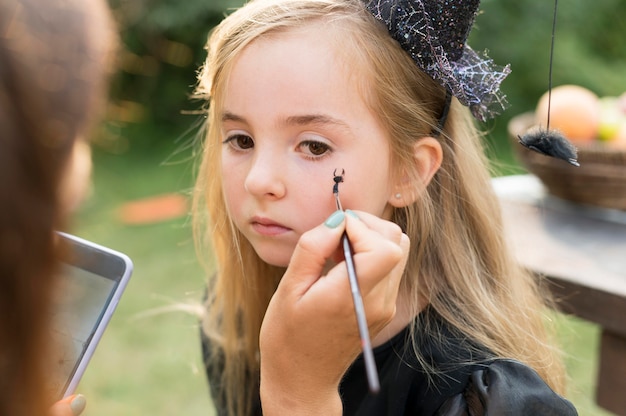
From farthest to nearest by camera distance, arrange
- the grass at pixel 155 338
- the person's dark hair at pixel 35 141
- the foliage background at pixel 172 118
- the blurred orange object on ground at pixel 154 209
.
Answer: the blurred orange object on ground at pixel 154 209 → the foliage background at pixel 172 118 → the grass at pixel 155 338 → the person's dark hair at pixel 35 141

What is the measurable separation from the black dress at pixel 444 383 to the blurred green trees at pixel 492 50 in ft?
11.1

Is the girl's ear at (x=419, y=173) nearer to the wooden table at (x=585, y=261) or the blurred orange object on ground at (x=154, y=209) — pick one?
the wooden table at (x=585, y=261)

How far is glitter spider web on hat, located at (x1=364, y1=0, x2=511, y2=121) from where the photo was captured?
121 cm

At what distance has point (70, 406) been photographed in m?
1.05

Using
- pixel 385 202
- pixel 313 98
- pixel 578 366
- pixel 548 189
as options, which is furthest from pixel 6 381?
pixel 578 366

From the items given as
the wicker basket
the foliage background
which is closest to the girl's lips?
the wicker basket

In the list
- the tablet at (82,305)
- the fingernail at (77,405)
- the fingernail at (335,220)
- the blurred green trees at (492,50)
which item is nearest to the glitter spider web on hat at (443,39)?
the fingernail at (335,220)

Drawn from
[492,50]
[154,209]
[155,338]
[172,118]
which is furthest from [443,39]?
[172,118]

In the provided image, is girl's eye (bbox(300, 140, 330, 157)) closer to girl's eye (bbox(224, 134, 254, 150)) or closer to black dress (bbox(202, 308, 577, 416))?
girl's eye (bbox(224, 134, 254, 150))

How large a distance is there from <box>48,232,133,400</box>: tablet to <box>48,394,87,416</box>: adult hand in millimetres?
28

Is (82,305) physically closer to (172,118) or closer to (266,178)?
(266,178)

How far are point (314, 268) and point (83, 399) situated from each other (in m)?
0.40

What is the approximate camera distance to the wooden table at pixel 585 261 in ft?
4.88

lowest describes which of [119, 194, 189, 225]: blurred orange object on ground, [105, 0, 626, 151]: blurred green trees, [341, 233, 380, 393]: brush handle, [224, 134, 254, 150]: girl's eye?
[119, 194, 189, 225]: blurred orange object on ground
